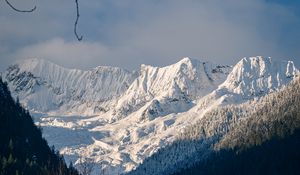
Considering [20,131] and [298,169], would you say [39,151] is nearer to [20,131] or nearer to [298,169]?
[20,131]

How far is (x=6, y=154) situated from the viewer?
15700 cm

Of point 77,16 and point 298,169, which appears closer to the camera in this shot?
point 77,16

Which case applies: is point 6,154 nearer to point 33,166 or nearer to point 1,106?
point 33,166

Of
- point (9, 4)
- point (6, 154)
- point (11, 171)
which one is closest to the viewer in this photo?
point (9, 4)

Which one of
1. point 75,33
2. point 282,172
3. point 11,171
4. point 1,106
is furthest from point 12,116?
point 75,33

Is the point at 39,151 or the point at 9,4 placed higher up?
the point at 39,151

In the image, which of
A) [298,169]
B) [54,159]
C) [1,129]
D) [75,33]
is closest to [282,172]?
[298,169]

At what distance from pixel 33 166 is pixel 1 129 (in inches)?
1163

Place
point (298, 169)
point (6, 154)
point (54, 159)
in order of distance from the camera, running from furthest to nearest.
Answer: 1. point (298, 169)
2. point (54, 159)
3. point (6, 154)

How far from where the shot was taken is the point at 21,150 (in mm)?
168250


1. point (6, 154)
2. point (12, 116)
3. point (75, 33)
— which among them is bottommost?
point (75, 33)

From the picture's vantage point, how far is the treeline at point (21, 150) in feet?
473

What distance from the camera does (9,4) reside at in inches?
1055

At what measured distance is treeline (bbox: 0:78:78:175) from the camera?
144250mm
